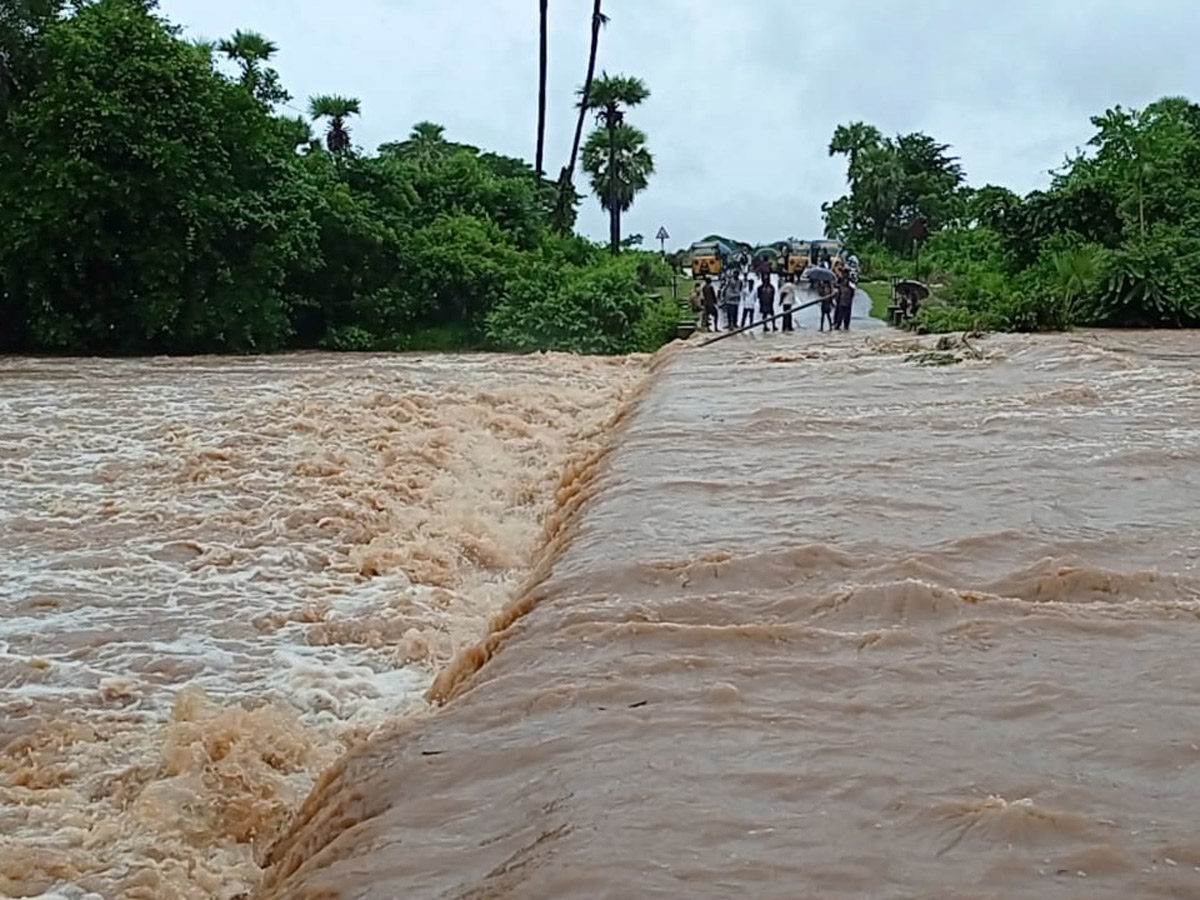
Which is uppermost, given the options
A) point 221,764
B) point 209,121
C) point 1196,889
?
point 209,121

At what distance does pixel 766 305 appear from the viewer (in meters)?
23.8

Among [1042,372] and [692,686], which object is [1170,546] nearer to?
[692,686]

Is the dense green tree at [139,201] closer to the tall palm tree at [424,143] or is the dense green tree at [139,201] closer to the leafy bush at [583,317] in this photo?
the leafy bush at [583,317]

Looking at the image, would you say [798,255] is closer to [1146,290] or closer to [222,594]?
[1146,290]

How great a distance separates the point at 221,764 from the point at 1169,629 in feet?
11.7

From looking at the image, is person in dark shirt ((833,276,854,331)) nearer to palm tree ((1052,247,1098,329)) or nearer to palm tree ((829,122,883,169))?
palm tree ((1052,247,1098,329))

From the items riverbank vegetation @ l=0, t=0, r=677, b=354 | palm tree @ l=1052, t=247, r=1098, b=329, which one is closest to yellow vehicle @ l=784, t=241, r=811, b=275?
riverbank vegetation @ l=0, t=0, r=677, b=354

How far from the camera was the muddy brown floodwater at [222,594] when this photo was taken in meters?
4.77

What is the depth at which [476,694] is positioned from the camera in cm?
455

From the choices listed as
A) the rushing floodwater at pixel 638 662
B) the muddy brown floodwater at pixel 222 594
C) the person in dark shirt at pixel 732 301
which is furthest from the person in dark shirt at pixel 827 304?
the rushing floodwater at pixel 638 662

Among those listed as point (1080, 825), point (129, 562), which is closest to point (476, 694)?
point (1080, 825)

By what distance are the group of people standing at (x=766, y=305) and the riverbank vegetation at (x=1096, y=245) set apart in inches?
52.9

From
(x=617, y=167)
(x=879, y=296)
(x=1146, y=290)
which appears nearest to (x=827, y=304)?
(x=1146, y=290)

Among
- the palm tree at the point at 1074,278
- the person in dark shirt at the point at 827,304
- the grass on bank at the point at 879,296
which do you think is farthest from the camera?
the grass on bank at the point at 879,296
